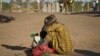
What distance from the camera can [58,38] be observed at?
432 inches

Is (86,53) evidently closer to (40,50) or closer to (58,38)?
(58,38)

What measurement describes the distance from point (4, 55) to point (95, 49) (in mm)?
3452

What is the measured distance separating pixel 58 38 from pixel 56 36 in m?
0.09

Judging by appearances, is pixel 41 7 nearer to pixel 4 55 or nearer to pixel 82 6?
pixel 82 6

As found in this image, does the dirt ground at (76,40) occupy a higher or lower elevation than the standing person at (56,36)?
lower

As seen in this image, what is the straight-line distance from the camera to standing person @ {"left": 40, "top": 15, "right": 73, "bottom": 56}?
35.4ft

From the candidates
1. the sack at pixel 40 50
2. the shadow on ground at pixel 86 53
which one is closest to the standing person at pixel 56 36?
the sack at pixel 40 50

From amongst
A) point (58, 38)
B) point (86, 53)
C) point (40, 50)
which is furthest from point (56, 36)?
→ point (86, 53)

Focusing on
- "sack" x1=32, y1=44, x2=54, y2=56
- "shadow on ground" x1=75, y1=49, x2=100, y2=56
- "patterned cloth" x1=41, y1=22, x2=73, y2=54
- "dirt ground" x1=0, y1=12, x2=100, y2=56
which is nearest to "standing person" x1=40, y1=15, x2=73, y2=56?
"patterned cloth" x1=41, y1=22, x2=73, y2=54

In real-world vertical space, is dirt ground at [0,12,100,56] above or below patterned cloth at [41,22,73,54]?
below

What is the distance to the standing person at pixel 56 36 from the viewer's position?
10805 millimetres

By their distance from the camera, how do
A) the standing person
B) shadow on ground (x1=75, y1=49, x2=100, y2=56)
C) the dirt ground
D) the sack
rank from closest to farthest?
the sack, the standing person, shadow on ground (x1=75, y1=49, x2=100, y2=56), the dirt ground

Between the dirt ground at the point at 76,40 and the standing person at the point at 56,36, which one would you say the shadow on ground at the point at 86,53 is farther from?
the standing person at the point at 56,36

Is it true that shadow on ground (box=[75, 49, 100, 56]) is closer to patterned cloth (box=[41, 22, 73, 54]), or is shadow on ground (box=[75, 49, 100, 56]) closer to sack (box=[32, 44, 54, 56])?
patterned cloth (box=[41, 22, 73, 54])
